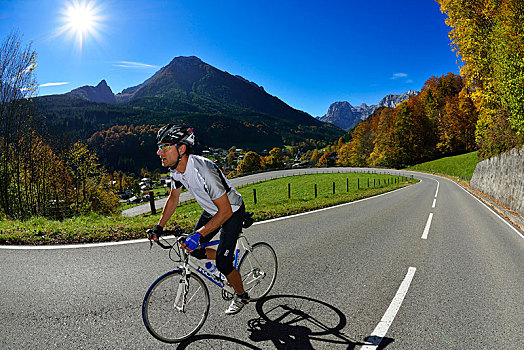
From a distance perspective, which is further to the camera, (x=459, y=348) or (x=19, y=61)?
A: (x=19, y=61)

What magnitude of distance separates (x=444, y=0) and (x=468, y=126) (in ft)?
186

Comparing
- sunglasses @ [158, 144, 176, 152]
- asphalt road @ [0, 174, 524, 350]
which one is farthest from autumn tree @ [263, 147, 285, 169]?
sunglasses @ [158, 144, 176, 152]

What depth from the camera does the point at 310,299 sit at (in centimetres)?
350

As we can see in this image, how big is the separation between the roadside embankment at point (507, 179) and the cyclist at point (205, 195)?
14.3 metres

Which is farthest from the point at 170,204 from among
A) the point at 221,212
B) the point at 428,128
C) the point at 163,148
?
the point at 428,128

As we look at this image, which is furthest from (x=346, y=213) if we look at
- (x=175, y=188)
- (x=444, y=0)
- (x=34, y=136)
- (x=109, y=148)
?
(x=109, y=148)

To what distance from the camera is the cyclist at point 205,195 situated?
105 inches

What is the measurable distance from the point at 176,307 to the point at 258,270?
1.27 metres

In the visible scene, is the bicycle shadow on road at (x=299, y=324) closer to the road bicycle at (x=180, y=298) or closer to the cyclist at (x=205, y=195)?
the cyclist at (x=205, y=195)

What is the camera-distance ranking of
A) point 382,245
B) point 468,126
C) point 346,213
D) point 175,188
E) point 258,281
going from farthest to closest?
point 468,126
point 346,213
point 382,245
point 258,281
point 175,188

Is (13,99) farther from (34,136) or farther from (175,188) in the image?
(175,188)

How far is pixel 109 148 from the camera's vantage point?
451 ft

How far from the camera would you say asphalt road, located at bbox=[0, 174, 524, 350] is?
8.89ft

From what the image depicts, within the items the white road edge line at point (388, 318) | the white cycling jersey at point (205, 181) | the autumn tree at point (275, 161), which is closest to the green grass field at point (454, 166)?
the white road edge line at point (388, 318)
